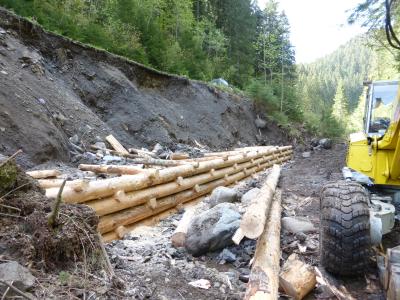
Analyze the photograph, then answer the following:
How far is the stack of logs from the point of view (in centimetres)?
405

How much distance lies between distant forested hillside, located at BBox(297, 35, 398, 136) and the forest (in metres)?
0.23

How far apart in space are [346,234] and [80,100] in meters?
8.80

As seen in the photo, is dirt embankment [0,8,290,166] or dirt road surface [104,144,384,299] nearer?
dirt road surface [104,144,384,299]

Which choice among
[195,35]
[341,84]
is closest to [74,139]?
[195,35]

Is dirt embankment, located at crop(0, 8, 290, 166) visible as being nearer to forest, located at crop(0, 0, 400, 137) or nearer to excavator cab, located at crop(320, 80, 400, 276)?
forest, located at crop(0, 0, 400, 137)

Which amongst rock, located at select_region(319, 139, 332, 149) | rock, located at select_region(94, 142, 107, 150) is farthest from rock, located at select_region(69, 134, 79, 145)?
rock, located at select_region(319, 139, 332, 149)

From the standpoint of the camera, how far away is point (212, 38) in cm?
3044

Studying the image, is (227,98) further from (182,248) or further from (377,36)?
(182,248)

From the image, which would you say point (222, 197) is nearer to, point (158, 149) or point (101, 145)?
point (101, 145)

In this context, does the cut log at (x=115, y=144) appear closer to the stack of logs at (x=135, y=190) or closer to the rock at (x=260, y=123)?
the stack of logs at (x=135, y=190)

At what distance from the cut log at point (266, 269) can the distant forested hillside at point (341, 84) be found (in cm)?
507

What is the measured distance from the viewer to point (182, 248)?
4.19 m

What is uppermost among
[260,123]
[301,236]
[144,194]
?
[144,194]

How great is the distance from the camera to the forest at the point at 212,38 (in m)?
12.9
